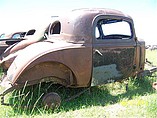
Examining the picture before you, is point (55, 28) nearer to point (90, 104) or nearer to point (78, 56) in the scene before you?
point (78, 56)

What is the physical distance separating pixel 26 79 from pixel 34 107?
538mm

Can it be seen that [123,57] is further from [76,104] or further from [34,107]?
[34,107]

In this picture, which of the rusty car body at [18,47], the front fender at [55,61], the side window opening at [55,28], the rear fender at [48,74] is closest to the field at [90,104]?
the rear fender at [48,74]

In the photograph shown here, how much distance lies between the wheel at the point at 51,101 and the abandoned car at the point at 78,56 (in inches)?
1.3

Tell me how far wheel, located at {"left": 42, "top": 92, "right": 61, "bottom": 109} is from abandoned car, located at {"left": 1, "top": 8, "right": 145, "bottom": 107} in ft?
0.11

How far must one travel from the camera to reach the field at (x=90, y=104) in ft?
14.0

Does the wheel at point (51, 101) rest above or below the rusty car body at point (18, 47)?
below

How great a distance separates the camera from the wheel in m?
4.55

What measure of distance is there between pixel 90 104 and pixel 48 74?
3.43 feet

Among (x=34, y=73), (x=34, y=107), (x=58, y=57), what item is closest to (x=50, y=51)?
(x=58, y=57)

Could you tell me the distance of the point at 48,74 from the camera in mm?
4664

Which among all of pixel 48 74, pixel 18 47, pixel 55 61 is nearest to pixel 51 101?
pixel 48 74

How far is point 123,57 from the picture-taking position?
18.2ft

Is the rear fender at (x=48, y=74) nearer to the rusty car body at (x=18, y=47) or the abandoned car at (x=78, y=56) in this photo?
the abandoned car at (x=78, y=56)
